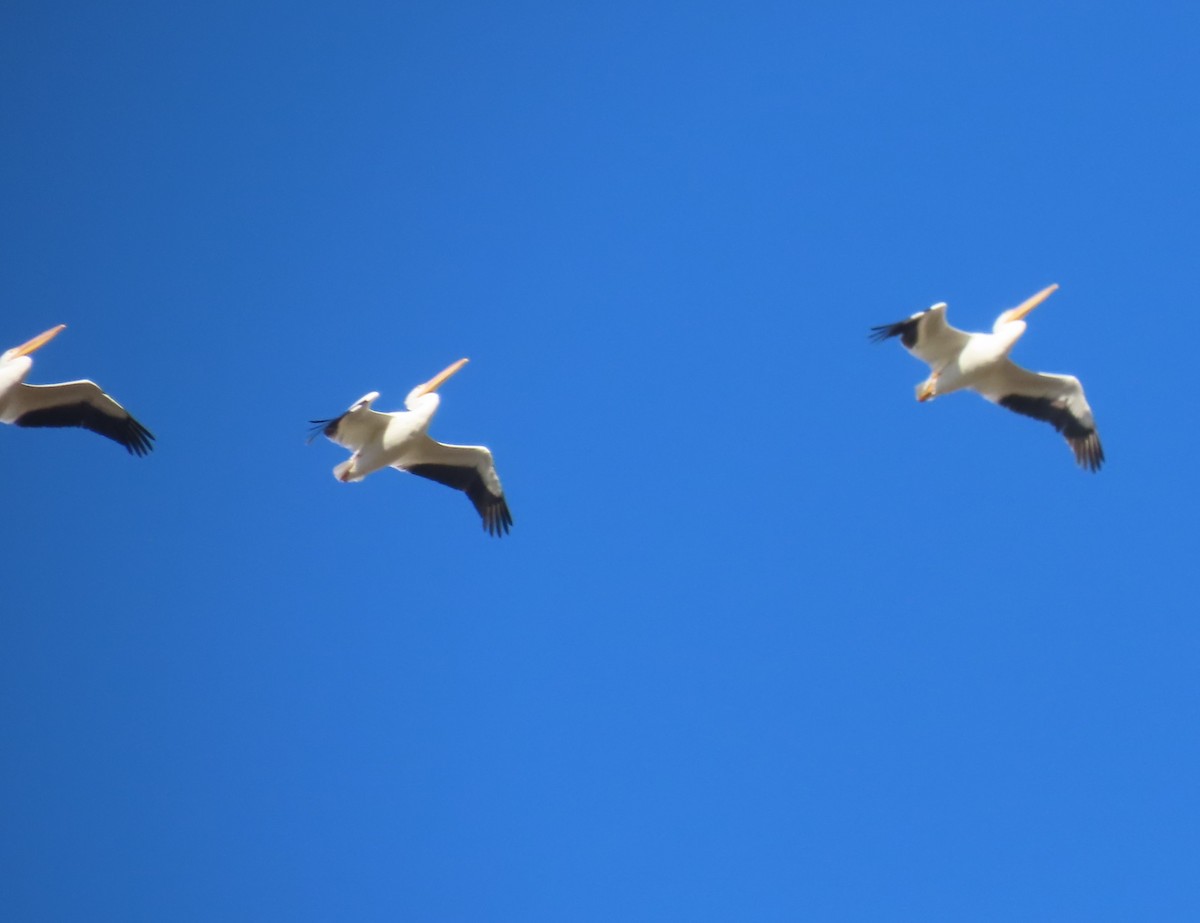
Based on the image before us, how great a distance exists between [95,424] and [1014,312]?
29.1 ft

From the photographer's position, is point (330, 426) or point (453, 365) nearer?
point (330, 426)

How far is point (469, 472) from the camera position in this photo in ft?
60.2

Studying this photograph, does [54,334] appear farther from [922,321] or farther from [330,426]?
[922,321]

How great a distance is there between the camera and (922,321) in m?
17.2

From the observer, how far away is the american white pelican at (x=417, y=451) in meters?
17.2

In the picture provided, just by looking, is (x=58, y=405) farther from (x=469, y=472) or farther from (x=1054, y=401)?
(x=1054, y=401)

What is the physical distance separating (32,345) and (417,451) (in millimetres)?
3788

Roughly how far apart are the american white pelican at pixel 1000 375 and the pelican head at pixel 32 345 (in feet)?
25.4

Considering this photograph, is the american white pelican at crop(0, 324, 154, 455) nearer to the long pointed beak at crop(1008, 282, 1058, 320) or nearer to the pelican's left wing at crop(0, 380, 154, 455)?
the pelican's left wing at crop(0, 380, 154, 455)

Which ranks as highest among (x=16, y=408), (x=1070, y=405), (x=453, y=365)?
(x=1070, y=405)

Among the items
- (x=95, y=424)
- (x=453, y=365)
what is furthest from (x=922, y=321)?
(x=95, y=424)

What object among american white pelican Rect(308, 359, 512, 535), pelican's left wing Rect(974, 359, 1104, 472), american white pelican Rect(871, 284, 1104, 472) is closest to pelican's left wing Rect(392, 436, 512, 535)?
american white pelican Rect(308, 359, 512, 535)

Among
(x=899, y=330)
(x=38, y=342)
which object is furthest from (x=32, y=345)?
(x=899, y=330)

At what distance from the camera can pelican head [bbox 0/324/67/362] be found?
17625 mm
